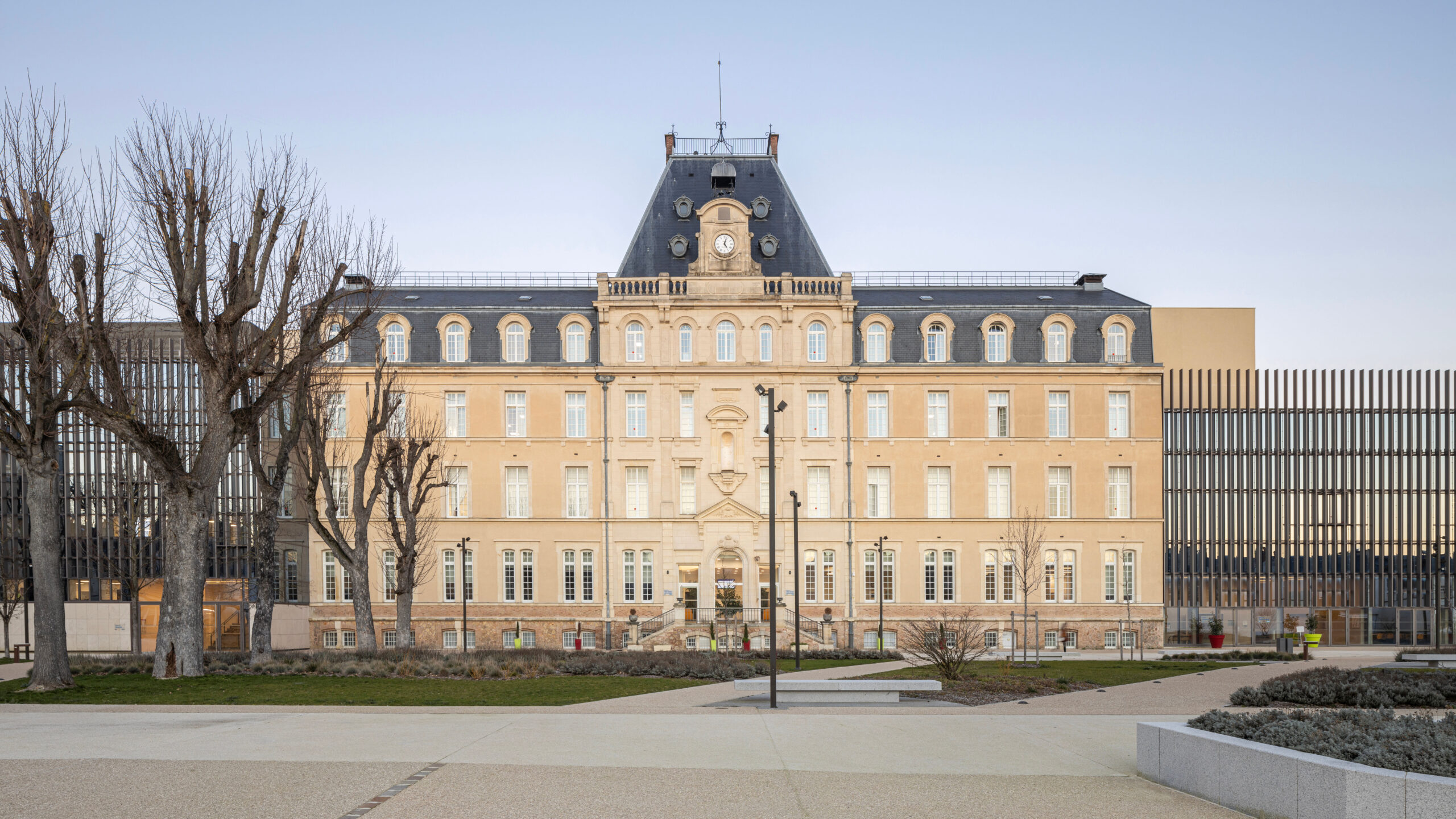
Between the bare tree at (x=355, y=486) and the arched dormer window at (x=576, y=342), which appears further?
the arched dormer window at (x=576, y=342)

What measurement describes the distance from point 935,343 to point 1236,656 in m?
20.5

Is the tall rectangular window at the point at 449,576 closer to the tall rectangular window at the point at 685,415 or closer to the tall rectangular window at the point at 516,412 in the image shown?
the tall rectangular window at the point at 516,412

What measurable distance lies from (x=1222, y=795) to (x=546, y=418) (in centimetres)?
4605

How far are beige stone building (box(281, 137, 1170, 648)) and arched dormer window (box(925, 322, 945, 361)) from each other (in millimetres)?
66

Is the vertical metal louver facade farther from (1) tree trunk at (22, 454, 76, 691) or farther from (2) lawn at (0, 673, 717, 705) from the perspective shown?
(1) tree trunk at (22, 454, 76, 691)

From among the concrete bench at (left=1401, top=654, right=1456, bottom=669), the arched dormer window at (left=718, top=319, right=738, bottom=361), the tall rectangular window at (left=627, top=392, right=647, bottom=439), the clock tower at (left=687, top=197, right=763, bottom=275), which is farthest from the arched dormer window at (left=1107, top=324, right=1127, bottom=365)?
the concrete bench at (left=1401, top=654, right=1456, bottom=669)

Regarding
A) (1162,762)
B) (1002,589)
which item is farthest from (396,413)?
(1162,762)

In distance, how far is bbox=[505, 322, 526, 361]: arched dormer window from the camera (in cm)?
5647

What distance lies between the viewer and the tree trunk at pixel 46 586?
1003 inches

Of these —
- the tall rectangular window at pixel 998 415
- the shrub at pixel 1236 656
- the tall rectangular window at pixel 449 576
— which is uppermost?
the tall rectangular window at pixel 998 415

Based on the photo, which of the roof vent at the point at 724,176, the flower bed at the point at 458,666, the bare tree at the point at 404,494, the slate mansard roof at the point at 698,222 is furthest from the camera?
the roof vent at the point at 724,176

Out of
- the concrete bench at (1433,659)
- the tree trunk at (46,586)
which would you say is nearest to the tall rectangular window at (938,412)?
the concrete bench at (1433,659)

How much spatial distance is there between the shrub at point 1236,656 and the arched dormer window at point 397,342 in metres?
35.5

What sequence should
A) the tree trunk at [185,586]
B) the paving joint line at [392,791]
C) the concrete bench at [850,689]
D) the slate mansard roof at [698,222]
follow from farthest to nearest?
the slate mansard roof at [698,222], the tree trunk at [185,586], the concrete bench at [850,689], the paving joint line at [392,791]
